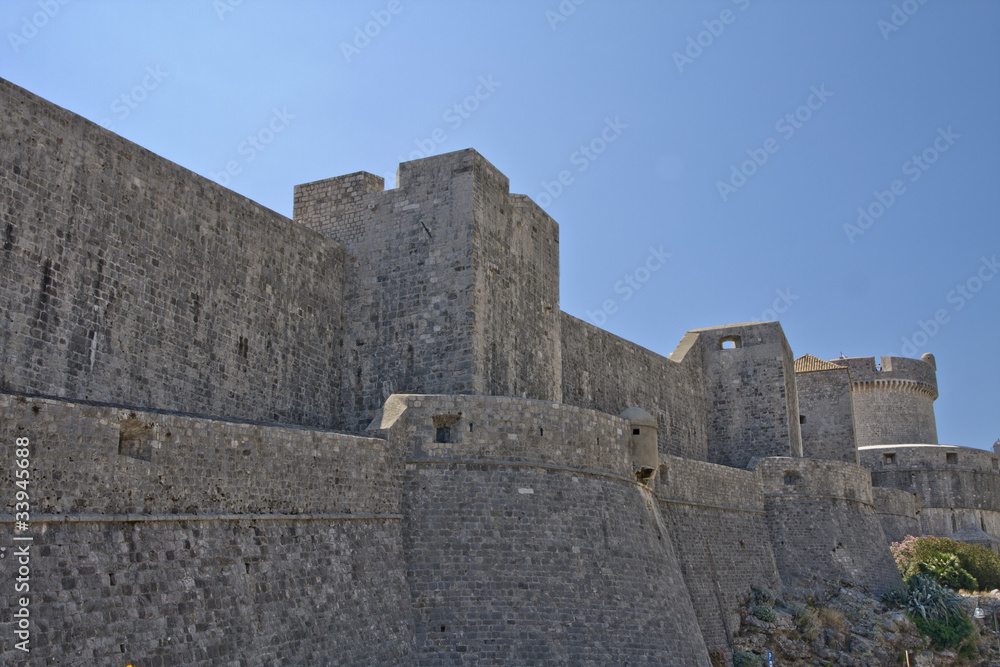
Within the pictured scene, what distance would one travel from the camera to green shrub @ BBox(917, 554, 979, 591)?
28.8 m

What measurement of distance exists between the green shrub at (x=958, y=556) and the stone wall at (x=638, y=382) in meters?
7.17

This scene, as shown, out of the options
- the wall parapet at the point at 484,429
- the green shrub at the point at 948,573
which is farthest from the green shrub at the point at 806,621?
the wall parapet at the point at 484,429

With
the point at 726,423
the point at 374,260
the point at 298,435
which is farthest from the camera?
the point at 726,423

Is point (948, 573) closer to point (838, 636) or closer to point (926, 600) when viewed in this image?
point (926, 600)

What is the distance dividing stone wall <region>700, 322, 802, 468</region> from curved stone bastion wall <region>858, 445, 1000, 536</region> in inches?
385

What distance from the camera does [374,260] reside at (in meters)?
18.8

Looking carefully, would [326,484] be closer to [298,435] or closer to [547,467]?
[298,435]

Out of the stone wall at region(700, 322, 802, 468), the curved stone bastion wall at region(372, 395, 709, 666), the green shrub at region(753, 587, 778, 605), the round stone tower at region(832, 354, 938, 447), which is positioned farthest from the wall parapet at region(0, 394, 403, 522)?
the round stone tower at region(832, 354, 938, 447)

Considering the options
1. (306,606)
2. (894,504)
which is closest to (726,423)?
(894,504)

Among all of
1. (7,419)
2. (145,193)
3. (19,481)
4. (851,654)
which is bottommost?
(851,654)

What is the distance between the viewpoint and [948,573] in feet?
94.7

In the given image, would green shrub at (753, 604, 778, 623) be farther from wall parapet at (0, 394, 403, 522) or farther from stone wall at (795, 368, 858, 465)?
wall parapet at (0, 394, 403, 522)

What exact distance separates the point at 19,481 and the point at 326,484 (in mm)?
A: 4629

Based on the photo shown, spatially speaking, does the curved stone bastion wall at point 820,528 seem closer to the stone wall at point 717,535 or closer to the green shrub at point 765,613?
the stone wall at point 717,535
